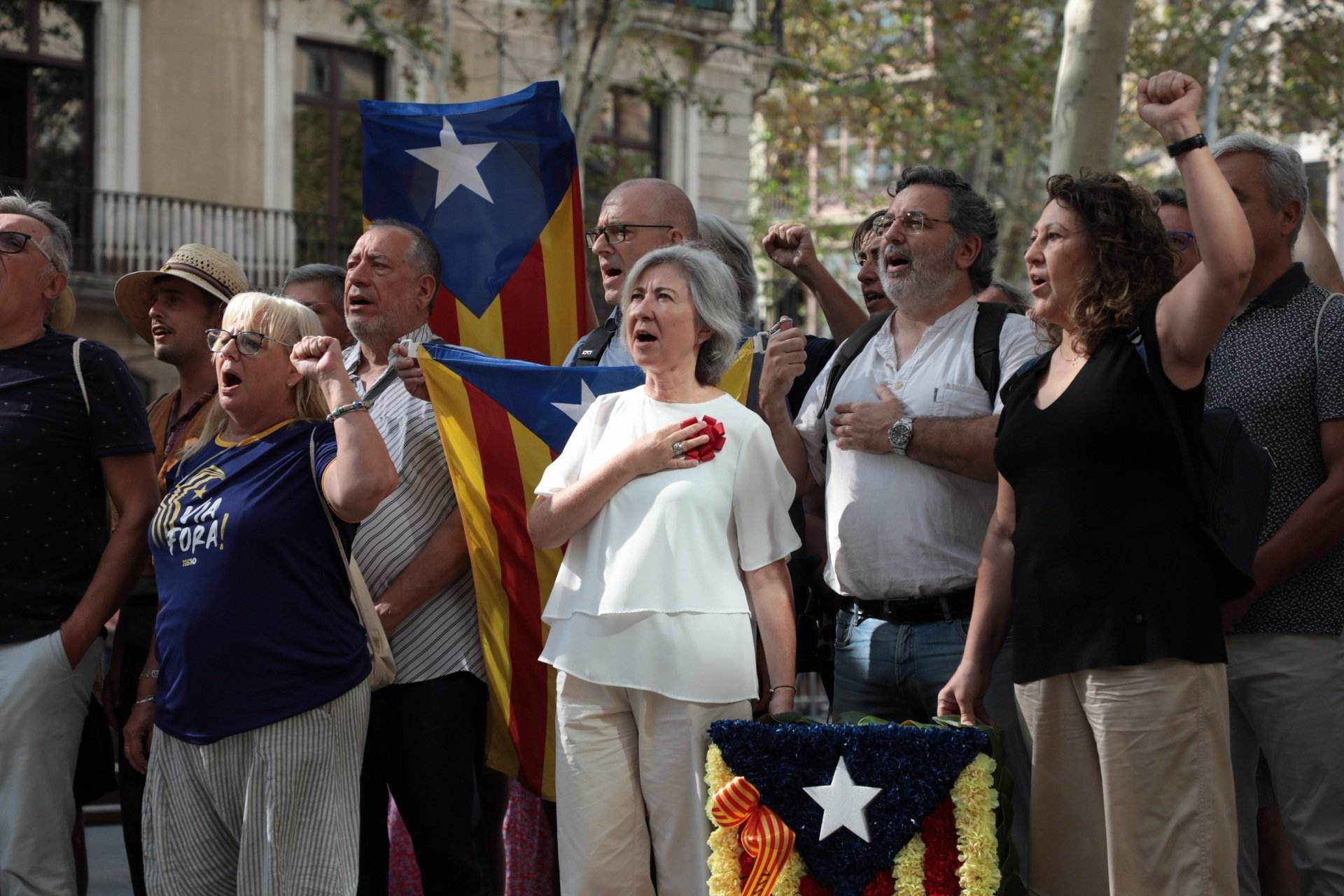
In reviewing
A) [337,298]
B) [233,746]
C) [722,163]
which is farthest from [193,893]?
[722,163]

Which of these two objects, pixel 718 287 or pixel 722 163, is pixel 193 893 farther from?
pixel 722 163

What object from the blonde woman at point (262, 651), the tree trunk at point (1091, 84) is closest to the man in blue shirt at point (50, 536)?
the blonde woman at point (262, 651)

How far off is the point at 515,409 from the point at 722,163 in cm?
2126

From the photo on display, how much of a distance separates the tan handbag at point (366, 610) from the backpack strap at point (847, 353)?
4.60 feet

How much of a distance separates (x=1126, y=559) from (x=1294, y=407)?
1.02 m

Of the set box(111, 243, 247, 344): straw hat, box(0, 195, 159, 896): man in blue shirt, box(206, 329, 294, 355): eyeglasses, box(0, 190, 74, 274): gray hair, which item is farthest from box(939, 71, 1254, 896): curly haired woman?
box(0, 190, 74, 274): gray hair

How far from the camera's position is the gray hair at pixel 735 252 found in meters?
5.46

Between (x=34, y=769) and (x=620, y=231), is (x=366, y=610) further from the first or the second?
(x=620, y=231)

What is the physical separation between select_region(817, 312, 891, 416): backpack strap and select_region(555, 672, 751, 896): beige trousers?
1.15m

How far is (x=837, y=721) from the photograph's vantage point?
416 cm

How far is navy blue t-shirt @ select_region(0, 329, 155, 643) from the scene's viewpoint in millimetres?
4629

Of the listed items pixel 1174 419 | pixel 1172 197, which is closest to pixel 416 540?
pixel 1174 419

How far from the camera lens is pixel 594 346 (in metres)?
5.19

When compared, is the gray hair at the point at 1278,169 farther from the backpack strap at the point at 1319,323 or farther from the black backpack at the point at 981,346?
the black backpack at the point at 981,346
